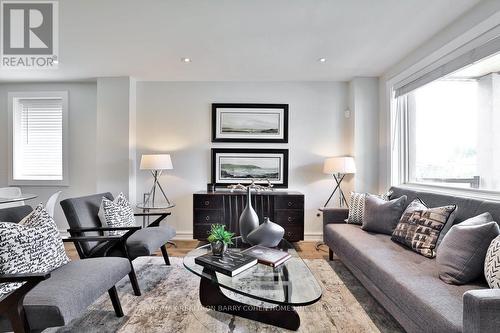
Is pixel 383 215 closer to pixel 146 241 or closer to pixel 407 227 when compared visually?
pixel 407 227

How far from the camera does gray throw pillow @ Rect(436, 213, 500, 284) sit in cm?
154

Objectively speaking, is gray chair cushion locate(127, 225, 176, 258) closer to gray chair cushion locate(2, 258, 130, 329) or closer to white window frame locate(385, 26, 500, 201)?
gray chair cushion locate(2, 258, 130, 329)

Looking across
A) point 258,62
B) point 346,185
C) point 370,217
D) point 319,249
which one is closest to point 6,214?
point 258,62

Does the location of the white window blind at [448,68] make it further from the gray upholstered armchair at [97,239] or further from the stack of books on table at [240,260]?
the gray upholstered armchair at [97,239]

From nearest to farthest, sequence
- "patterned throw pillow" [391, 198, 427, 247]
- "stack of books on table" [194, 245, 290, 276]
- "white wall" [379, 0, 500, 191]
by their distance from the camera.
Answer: "stack of books on table" [194, 245, 290, 276], "white wall" [379, 0, 500, 191], "patterned throw pillow" [391, 198, 427, 247]

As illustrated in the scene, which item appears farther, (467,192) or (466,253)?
(467,192)

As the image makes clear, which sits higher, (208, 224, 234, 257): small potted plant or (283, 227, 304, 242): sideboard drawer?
(208, 224, 234, 257): small potted plant

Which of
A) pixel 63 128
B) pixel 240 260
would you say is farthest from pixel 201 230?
pixel 63 128

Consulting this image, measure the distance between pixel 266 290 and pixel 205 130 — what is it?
2.94 meters

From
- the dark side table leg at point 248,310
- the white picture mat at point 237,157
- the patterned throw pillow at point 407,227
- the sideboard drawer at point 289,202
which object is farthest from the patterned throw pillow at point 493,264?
the white picture mat at point 237,157

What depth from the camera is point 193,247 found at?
3742 millimetres

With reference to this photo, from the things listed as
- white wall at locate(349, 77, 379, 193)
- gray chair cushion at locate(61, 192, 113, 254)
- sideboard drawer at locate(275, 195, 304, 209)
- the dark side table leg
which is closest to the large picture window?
white wall at locate(349, 77, 379, 193)

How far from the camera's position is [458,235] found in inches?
65.1

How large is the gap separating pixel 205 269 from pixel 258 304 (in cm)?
49
